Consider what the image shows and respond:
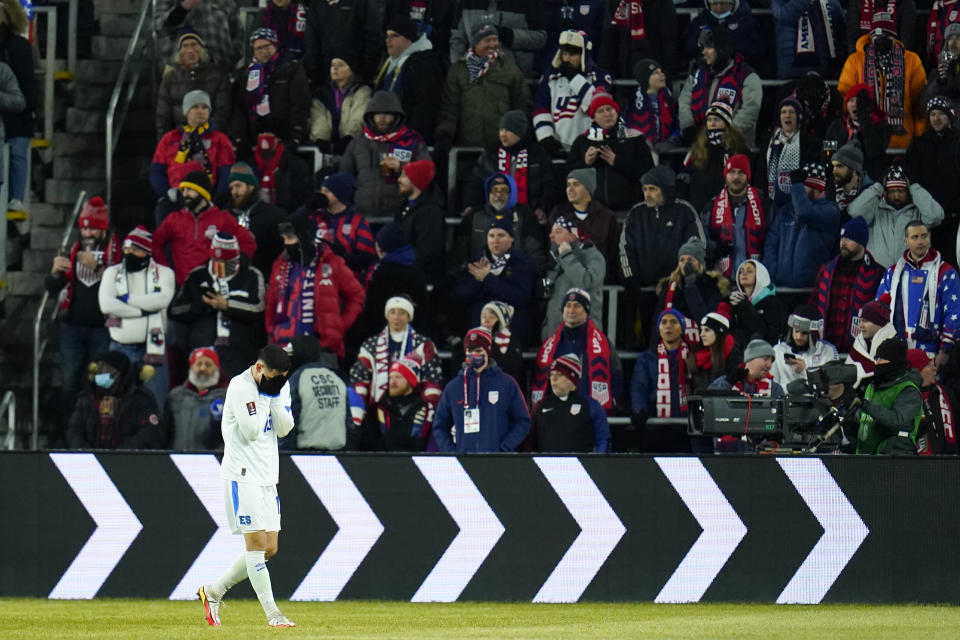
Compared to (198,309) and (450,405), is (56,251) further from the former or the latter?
(450,405)

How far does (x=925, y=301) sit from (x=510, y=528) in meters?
5.26

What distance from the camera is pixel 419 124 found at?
19906mm

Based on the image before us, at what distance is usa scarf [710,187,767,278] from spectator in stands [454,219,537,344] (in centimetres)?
202

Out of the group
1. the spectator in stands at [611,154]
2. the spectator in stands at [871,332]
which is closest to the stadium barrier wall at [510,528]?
the spectator in stands at [871,332]

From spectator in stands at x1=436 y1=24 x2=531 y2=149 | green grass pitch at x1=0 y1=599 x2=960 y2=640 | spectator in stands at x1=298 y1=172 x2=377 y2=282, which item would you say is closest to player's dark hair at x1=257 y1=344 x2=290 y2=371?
green grass pitch at x1=0 y1=599 x2=960 y2=640

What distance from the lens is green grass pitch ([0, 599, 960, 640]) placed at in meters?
11.6

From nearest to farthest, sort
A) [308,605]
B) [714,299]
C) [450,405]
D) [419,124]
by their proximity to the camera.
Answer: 1. [308,605]
2. [450,405]
3. [714,299]
4. [419,124]

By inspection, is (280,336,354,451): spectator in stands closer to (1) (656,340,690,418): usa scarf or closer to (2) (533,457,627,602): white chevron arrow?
(2) (533,457,627,602): white chevron arrow

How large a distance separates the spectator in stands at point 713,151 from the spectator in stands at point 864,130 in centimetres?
97

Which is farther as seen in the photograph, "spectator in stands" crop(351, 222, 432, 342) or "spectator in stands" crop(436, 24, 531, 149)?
"spectator in stands" crop(436, 24, 531, 149)

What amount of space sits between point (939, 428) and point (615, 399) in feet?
10.1

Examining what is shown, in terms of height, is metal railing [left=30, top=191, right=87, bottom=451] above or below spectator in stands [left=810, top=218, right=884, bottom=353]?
below

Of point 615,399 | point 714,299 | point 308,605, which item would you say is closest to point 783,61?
point 714,299

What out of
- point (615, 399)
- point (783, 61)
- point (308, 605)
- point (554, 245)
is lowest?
point (308, 605)
